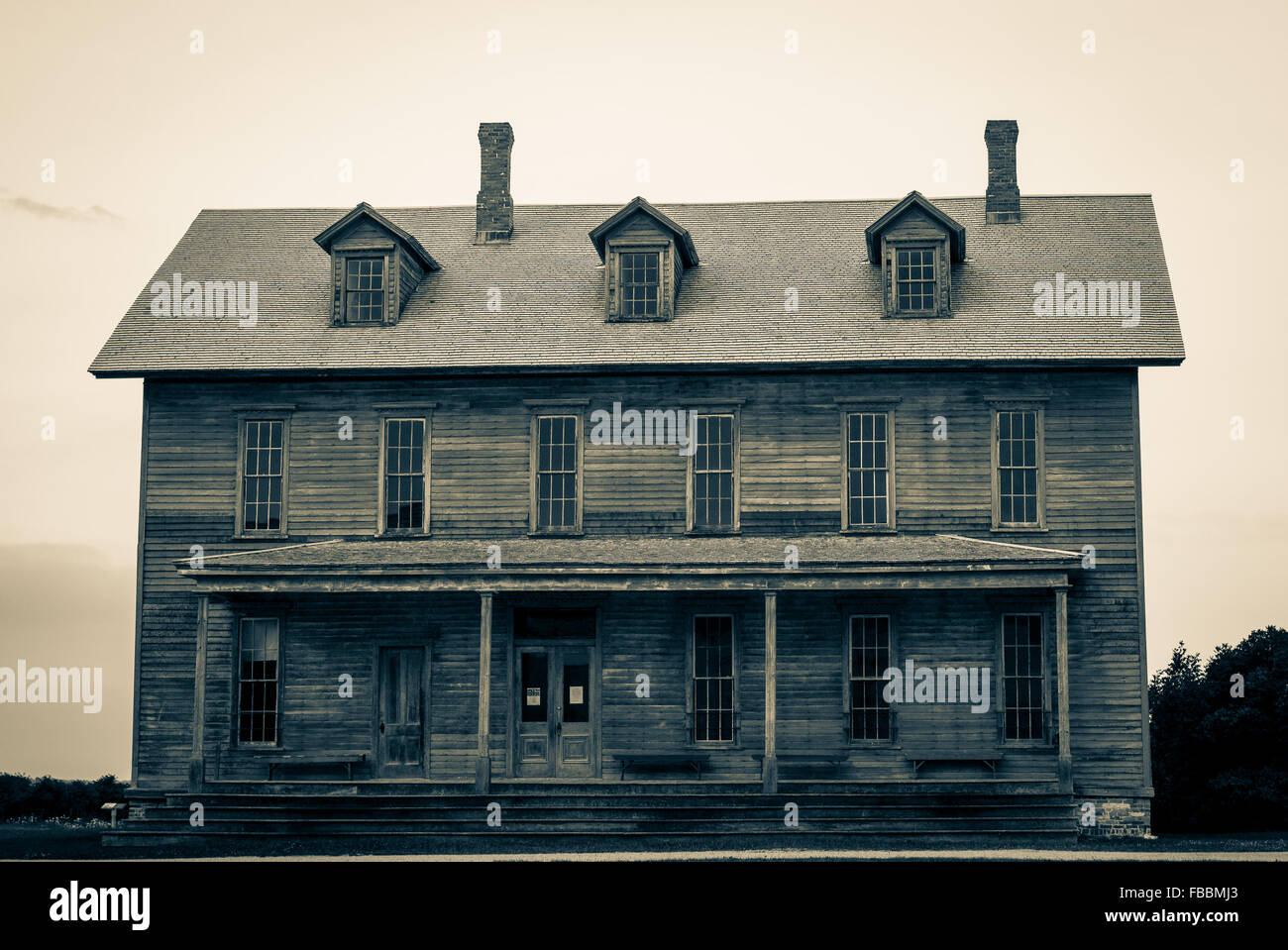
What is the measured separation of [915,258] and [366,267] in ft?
32.6

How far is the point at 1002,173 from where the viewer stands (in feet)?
93.6

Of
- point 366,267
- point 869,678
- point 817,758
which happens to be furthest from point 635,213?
point 817,758

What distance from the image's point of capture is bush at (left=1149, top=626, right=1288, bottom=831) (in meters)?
30.2

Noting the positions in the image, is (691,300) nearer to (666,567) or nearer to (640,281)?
(640,281)

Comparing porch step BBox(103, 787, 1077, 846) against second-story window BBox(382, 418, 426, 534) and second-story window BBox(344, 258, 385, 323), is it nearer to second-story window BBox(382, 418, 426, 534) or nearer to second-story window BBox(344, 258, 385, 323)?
second-story window BBox(382, 418, 426, 534)

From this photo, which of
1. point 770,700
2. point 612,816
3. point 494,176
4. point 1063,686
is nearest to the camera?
point 612,816

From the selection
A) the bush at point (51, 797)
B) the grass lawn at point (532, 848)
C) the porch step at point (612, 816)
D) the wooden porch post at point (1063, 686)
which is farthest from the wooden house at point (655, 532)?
the bush at point (51, 797)

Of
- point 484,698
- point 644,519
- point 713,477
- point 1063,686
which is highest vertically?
point 713,477

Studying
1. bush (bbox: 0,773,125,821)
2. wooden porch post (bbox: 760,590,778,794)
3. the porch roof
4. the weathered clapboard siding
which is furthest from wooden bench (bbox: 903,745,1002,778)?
bush (bbox: 0,773,125,821)

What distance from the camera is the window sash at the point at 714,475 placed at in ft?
81.7

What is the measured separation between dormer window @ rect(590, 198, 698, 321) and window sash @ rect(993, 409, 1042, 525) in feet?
20.3
